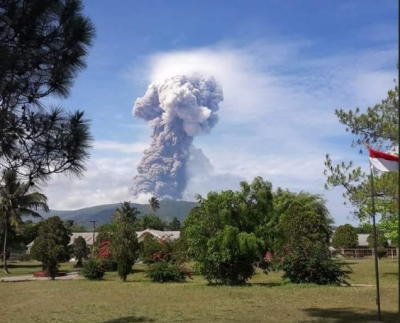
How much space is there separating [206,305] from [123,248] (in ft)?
40.6

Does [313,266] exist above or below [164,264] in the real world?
above

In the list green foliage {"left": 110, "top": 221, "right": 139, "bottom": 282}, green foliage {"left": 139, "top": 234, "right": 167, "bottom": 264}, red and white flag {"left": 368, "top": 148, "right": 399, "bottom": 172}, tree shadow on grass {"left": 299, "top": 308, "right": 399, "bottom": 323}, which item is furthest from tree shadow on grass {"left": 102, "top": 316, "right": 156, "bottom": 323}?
green foliage {"left": 139, "top": 234, "right": 167, "bottom": 264}

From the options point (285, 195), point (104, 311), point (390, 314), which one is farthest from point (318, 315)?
point (285, 195)

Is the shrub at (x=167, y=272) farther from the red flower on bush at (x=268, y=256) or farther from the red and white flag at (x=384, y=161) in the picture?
the red and white flag at (x=384, y=161)

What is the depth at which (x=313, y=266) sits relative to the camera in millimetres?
20703

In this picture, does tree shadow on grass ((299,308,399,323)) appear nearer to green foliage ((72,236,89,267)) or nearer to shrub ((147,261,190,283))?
shrub ((147,261,190,283))

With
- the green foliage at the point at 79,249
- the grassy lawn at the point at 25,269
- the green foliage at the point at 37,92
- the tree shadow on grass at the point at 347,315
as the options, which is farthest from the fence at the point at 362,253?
the green foliage at the point at 37,92

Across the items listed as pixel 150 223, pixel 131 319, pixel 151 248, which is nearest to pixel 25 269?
pixel 151 248

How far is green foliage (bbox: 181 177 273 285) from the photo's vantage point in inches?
850

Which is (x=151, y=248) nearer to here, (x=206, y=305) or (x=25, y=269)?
(x=206, y=305)

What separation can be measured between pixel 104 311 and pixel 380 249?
4629 cm

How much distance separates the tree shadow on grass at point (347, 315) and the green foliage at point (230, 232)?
318 inches

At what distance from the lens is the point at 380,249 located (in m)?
54.1

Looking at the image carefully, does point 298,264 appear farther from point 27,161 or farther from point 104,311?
point 27,161
